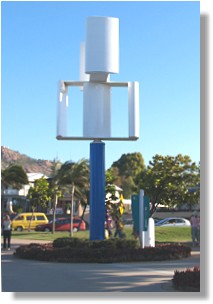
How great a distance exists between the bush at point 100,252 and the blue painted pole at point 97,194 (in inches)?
28.9

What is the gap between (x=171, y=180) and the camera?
49.0m

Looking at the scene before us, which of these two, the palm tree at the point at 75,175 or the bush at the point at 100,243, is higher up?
the palm tree at the point at 75,175

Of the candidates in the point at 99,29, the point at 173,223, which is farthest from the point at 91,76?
the point at 173,223

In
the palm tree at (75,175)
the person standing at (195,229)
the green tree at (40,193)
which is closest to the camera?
the person standing at (195,229)

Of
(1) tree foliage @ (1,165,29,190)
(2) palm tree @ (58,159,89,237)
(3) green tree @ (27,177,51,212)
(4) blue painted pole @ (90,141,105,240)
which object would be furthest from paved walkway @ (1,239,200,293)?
(3) green tree @ (27,177,51,212)

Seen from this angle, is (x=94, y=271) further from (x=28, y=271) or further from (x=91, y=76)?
(x=91, y=76)

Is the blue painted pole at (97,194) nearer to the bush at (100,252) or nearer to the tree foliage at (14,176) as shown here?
the bush at (100,252)

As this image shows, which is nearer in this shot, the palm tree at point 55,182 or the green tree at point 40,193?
the palm tree at point 55,182

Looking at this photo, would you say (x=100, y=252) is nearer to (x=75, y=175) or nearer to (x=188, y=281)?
(x=188, y=281)

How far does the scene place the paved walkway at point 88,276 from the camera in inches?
487

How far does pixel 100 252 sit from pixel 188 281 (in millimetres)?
6890

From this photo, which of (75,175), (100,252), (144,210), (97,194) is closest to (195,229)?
(144,210)

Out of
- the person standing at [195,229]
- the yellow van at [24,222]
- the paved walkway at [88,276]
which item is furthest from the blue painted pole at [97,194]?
the yellow van at [24,222]

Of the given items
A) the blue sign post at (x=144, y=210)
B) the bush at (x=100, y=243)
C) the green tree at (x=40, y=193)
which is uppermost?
the green tree at (x=40, y=193)
